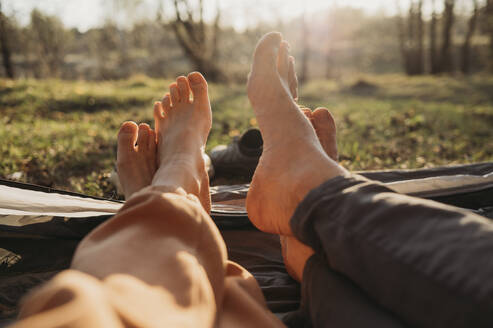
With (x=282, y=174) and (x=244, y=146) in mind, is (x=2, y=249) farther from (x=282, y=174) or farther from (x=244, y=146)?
(x=244, y=146)

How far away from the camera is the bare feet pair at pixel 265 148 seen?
0.91 metres

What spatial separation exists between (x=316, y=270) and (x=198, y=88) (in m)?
1.27

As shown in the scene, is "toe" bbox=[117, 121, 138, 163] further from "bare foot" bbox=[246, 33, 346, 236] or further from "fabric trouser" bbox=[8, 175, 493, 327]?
"fabric trouser" bbox=[8, 175, 493, 327]

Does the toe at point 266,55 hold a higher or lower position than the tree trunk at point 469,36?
lower

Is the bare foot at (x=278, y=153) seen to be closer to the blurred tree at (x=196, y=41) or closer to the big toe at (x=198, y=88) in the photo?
the big toe at (x=198, y=88)

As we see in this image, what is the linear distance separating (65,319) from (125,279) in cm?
12

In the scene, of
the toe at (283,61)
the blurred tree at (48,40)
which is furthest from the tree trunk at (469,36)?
the blurred tree at (48,40)

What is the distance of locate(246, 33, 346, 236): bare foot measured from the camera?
870 mm

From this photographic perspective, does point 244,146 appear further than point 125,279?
Yes

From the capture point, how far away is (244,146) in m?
2.03

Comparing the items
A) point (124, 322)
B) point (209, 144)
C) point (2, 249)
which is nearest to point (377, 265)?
point (124, 322)

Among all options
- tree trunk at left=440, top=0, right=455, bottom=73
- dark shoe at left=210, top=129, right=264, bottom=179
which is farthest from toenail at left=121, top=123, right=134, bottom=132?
tree trunk at left=440, top=0, right=455, bottom=73

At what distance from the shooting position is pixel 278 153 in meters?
1.06

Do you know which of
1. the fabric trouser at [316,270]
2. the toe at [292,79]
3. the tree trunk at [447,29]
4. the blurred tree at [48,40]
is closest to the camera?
the fabric trouser at [316,270]
